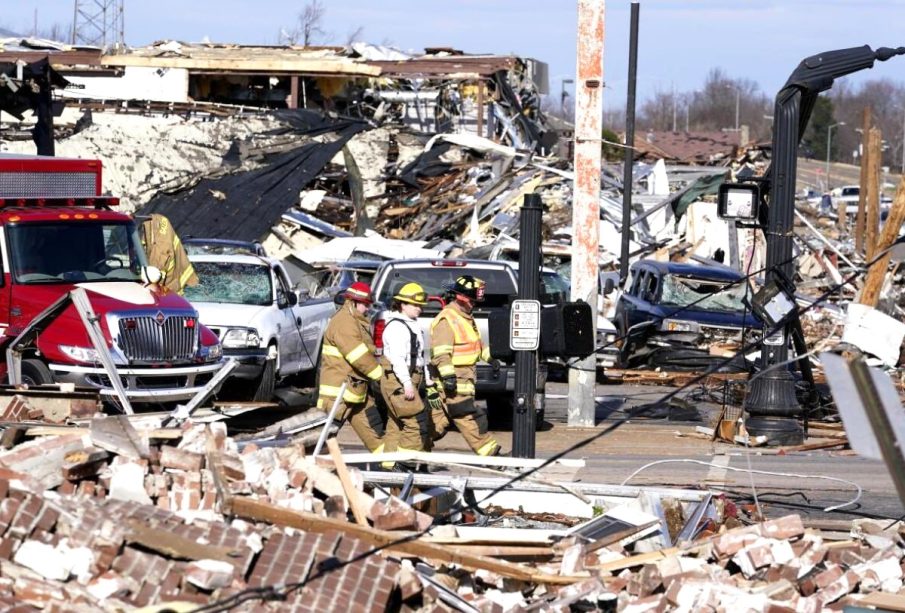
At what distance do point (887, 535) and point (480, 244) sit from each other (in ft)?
68.3

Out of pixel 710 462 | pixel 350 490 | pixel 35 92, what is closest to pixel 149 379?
pixel 710 462

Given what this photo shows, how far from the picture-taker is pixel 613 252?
3312 cm

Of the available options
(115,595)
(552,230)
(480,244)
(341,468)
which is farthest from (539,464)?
(552,230)

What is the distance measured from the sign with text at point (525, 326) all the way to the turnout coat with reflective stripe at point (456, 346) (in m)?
0.69

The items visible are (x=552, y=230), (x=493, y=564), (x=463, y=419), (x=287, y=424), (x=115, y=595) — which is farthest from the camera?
(x=552, y=230)

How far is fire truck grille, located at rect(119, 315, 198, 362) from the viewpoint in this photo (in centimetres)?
1491

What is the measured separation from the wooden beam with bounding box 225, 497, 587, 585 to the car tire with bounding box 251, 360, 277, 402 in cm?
871

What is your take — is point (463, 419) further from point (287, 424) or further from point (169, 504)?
point (169, 504)

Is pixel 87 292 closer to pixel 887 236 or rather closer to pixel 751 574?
pixel 751 574

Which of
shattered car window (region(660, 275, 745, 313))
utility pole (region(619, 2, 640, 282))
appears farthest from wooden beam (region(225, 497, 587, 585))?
utility pole (region(619, 2, 640, 282))

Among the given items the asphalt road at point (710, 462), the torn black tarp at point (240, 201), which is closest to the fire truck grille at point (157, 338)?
the asphalt road at point (710, 462)

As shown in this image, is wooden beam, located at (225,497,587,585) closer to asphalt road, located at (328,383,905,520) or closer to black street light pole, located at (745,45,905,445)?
asphalt road, located at (328,383,905,520)

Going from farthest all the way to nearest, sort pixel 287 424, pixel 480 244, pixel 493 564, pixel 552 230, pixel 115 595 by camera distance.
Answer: pixel 552 230 → pixel 480 244 → pixel 287 424 → pixel 493 564 → pixel 115 595

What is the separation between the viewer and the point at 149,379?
15086 mm
